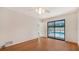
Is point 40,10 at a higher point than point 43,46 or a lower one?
higher

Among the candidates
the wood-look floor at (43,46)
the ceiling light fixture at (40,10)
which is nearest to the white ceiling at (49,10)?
the ceiling light fixture at (40,10)

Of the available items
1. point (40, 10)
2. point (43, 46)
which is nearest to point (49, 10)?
point (40, 10)

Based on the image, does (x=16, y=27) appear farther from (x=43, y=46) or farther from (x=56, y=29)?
(x=56, y=29)

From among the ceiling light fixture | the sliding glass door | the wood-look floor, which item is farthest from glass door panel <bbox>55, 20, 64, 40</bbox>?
the ceiling light fixture

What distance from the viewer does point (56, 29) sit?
165 cm

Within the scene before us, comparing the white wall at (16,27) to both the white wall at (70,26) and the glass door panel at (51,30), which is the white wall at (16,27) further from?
the white wall at (70,26)

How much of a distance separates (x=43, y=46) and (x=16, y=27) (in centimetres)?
67

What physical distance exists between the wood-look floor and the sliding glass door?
115mm
